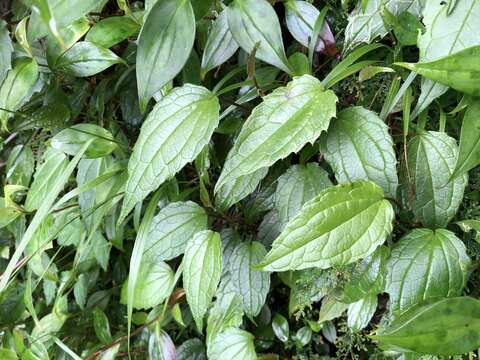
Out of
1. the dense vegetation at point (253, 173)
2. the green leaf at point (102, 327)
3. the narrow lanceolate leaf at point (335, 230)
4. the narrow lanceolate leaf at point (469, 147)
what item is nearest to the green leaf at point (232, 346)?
the dense vegetation at point (253, 173)

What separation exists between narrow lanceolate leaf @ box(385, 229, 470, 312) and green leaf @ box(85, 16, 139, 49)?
470 millimetres

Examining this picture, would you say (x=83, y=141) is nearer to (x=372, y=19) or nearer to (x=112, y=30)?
(x=112, y=30)

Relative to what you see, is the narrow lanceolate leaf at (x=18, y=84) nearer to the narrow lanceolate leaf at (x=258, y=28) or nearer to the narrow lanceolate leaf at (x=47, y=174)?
the narrow lanceolate leaf at (x=47, y=174)

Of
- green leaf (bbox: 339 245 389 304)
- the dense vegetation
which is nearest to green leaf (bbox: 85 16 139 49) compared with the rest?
the dense vegetation

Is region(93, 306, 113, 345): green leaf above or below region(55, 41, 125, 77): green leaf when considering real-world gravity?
below

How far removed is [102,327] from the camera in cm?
83

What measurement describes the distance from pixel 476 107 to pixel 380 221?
0.14 meters

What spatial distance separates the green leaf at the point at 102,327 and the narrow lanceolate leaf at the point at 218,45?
1.57 feet

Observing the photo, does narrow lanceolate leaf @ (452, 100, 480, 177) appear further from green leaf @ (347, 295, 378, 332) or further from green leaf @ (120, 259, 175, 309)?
green leaf @ (120, 259, 175, 309)

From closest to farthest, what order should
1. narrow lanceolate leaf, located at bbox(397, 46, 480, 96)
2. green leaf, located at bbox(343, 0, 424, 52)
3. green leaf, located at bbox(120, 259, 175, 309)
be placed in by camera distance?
narrow lanceolate leaf, located at bbox(397, 46, 480, 96)
green leaf, located at bbox(343, 0, 424, 52)
green leaf, located at bbox(120, 259, 175, 309)

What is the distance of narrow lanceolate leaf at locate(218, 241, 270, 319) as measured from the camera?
2.18 ft

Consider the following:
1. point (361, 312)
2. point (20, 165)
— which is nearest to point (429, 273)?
point (361, 312)

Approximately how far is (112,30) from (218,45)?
0.16m

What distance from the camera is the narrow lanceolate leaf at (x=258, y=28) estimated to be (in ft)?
1.88
